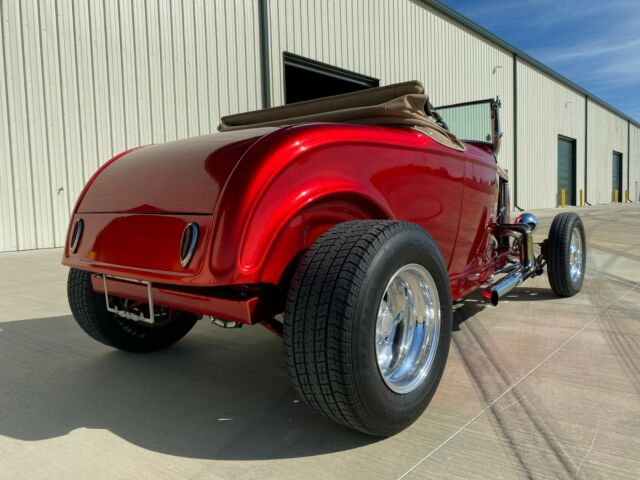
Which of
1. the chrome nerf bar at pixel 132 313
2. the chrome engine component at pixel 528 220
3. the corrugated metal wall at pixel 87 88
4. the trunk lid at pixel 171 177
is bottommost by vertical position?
the chrome nerf bar at pixel 132 313

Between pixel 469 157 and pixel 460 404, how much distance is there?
5.23 ft

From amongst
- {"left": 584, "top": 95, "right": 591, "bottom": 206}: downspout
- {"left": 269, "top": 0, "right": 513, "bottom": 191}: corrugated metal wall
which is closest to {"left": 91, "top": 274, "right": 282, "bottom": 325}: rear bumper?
{"left": 269, "top": 0, "right": 513, "bottom": 191}: corrugated metal wall

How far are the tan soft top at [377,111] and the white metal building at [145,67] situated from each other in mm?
5905

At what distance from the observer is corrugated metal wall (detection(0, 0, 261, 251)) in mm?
7281

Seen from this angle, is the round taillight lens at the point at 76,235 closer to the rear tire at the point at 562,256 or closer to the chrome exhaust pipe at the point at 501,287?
the chrome exhaust pipe at the point at 501,287

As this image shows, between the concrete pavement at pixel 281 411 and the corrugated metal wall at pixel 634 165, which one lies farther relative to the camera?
the corrugated metal wall at pixel 634 165

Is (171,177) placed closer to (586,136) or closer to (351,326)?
(351,326)

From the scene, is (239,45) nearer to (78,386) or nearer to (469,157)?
(469,157)

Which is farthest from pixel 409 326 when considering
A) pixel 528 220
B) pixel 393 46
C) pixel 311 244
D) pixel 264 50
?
pixel 393 46

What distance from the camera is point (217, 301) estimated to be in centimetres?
186

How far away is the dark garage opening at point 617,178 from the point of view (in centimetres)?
3588

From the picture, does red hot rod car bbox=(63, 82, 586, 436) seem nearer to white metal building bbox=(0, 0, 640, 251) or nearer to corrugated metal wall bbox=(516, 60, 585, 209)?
white metal building bbox=(0, 0, 640, 251)

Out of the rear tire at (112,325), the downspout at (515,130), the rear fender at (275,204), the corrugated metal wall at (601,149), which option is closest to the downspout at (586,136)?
the corrugated metal wall at (601,149)

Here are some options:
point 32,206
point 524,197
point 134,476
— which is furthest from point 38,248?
point 524,197
